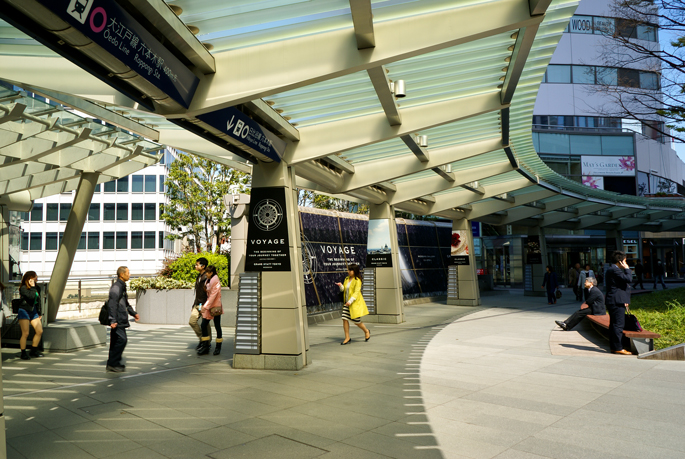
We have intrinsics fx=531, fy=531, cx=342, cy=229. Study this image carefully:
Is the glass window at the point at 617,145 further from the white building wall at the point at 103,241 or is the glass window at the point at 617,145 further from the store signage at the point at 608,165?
the white building wall at the point at 103,241

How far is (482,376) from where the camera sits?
777cm

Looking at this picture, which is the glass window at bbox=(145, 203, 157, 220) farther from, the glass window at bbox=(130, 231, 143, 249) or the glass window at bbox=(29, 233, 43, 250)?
the glass window at bbox=(29, 233, 43, 250)

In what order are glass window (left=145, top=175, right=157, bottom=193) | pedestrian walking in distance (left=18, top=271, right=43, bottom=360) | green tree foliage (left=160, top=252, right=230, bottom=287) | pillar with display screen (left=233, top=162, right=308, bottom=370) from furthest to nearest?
glass window (left=145, top=175, right=157, bottom=193)
green tree foliage (left=160, top=252, right=230, bottom=287)
pedestrian walking in distance (left=18, top=271, right=43, bottom=360)
pillar with display screen (left=233, top=162, right=308, bottom=370)

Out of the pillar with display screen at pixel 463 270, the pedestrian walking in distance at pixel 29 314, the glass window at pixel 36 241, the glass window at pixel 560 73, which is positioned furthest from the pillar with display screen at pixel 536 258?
the glass window at pixel 36 241

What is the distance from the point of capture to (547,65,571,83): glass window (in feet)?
136

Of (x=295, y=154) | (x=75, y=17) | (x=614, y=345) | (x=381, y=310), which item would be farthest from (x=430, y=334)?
(x=75, y=17)

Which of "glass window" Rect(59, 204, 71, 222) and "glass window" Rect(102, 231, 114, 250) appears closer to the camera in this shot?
"glass window" Rect(59, 204, 71, 222)

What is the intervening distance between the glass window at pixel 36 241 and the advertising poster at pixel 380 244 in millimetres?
44612

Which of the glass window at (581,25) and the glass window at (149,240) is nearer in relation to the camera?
the glass window at (581,25)

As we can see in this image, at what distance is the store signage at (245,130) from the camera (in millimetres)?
6784

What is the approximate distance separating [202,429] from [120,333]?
12.3ft

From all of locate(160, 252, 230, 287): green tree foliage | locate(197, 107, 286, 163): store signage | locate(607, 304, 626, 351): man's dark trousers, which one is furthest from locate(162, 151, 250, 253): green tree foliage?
locate(607, 304, 626, 351): man's dark trousers

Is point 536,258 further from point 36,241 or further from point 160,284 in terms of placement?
point 36,241

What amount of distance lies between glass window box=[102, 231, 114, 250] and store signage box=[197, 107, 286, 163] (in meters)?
46.6
